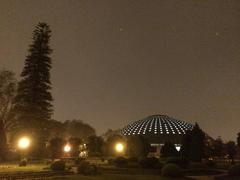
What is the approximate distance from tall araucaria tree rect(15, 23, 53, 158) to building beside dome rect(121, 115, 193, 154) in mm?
95683

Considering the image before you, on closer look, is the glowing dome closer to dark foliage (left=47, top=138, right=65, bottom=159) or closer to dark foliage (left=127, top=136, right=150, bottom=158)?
dark foliage (left=47, top=138, right=65, bottom=159)

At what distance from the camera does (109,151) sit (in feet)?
298

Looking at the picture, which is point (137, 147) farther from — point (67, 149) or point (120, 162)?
point (67, 149)

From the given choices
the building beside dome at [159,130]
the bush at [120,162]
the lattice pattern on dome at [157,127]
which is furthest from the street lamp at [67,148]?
the lattice pattern on dome at [157,127]

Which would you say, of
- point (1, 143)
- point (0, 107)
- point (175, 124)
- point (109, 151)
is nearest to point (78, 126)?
point (175, 124)

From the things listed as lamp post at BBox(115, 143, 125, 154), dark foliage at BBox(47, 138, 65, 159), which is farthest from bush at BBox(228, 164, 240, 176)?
dark foliage at BBox(47, 138, 65, 159)

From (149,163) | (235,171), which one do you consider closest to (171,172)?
(235,171)

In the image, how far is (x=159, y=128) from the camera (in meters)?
180

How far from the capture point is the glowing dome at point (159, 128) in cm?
17288

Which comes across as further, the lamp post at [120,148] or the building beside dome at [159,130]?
the building beside dome at [159,130]

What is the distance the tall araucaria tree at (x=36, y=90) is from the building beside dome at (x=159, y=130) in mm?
95683

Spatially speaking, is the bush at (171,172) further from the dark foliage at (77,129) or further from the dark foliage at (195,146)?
the dark foliage at (77,129)

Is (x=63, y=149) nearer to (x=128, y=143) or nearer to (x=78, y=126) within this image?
(x=128, y=143)

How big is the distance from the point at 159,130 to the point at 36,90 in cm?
11386
